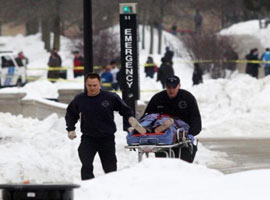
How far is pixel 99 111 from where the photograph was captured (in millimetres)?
12375

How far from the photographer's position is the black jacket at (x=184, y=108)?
1273 centimetres

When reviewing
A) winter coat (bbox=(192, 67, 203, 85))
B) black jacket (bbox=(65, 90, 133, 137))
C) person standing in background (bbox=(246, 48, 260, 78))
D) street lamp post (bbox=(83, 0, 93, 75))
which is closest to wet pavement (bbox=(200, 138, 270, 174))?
street lamp post (bbox=(83, 0, 93, 75))

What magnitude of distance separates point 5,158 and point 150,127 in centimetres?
257

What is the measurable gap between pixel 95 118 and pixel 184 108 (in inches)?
43.5

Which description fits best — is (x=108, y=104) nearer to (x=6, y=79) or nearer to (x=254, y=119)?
(x=254, y=119)

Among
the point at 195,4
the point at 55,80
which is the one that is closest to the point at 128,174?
the point at 55,80

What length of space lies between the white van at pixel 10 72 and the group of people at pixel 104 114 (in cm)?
2864

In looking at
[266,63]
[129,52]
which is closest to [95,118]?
[129,52]

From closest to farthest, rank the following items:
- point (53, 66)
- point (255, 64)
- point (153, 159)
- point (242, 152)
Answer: point (153, 159) < point (242, 152) < point (53, 66) < point (255, 64)

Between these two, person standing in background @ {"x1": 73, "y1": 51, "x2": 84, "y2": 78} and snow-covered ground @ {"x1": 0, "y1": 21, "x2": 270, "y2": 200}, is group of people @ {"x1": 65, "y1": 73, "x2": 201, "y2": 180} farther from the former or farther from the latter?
person standing in background @ {"x1": 73, "y1": 51, "x2": 84, "y2": 78}

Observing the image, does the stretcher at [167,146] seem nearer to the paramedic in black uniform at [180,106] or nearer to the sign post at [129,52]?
the paramedic in black uniform at [180,106]

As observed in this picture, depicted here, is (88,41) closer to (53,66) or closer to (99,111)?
(99,111)

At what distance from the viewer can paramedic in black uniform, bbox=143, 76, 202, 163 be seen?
500 inches

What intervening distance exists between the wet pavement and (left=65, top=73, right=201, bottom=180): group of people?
10.8 ft
